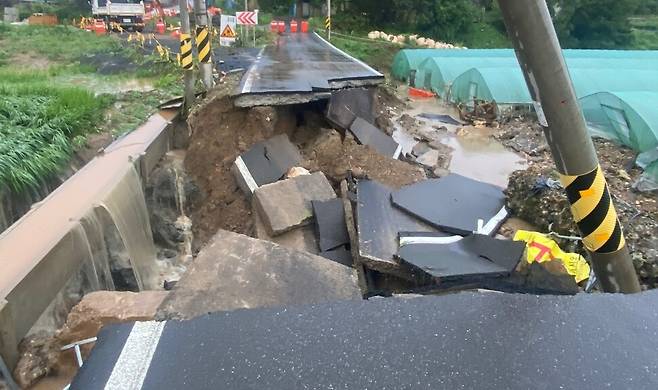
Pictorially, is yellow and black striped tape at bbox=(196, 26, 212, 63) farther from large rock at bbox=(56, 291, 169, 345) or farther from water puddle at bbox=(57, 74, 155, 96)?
large rock at bbox=(56, 291, 169, 345)

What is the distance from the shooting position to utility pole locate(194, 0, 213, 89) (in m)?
9.61

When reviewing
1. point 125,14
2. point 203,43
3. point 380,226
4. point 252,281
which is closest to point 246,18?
point 203,43

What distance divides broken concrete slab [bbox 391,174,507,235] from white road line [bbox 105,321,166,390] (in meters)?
3.54

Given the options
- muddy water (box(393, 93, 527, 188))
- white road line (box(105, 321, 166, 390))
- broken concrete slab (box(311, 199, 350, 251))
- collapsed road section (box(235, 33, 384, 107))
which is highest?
collapsed road section (box(235, 33, 384, 107))

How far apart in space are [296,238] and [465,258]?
171 cm

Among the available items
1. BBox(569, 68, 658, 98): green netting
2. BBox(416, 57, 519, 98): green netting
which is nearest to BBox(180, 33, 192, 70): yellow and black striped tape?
BBox(416, 57, 519, 98): green netting

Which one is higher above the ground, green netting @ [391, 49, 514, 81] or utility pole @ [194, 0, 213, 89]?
utility pole @ [194, 0, 213, 89]

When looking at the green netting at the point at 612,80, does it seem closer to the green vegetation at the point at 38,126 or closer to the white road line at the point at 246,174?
the white road line at the point at 246,174

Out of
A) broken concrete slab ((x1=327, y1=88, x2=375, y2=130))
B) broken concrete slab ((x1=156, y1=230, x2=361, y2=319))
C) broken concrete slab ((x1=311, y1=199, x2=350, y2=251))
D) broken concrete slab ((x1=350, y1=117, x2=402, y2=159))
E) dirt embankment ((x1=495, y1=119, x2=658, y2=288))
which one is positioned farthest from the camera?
broken concrete slab ((x1=327, y1=88, x2=375, y2=130))

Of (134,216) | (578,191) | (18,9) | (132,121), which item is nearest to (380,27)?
(18,9)

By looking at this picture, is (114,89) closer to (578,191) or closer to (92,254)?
(92,254)

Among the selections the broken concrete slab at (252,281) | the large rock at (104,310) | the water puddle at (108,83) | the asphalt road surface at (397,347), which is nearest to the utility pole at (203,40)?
the water puddle at (108,83)

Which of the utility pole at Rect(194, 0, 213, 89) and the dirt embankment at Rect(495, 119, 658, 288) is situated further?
the utility pole at Rect(194, 0, 213, 89)

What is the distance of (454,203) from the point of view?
5.54 metres
